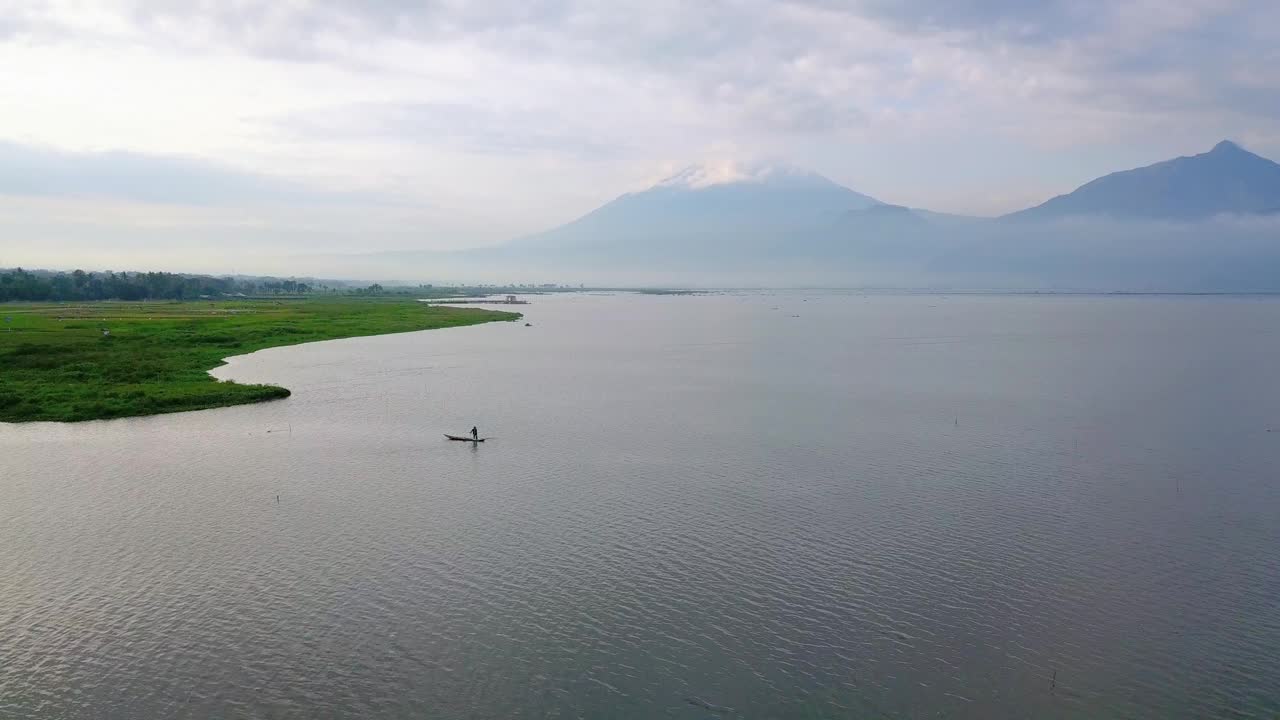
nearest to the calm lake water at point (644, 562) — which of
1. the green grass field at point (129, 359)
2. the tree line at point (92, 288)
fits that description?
the green grass field at point (129, 359)

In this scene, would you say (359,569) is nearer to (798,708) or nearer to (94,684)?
(94,684)

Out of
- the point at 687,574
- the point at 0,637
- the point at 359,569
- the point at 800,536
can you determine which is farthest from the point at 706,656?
the point at 0,637

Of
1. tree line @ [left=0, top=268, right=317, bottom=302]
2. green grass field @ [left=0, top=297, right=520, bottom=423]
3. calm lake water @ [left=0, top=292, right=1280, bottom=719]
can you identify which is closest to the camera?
calm lake water @ [left=0, top=292, right=1280, bottom=719]

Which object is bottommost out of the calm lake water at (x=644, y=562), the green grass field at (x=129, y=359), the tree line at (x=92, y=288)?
the calm lake water at (x=644, y=562)

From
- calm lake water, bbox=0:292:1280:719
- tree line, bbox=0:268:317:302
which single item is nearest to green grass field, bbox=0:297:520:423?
calm lake water, bbox=0:292:1280:719

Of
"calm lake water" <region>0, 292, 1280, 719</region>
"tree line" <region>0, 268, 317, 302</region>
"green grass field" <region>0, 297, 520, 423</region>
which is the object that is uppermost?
"tree line" <region>0, 268, 317, 302</region>

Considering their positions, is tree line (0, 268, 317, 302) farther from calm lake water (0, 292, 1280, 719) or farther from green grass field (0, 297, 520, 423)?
calm lake water (0, 292, 1280, 719)

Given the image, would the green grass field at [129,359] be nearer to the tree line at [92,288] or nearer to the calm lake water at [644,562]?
the calm lake water at [644,562]
